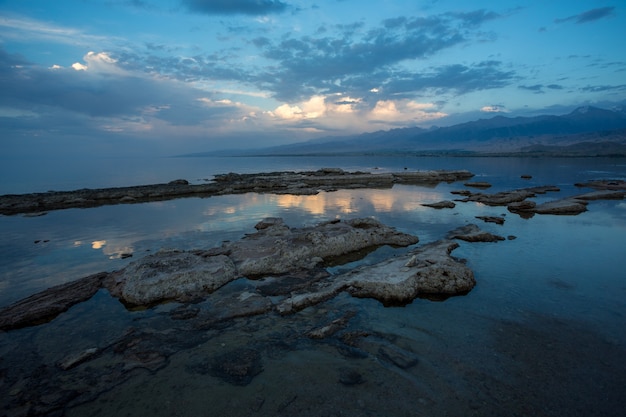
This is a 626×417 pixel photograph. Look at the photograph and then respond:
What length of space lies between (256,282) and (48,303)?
716cm

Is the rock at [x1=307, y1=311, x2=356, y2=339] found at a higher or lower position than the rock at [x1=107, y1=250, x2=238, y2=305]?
lower

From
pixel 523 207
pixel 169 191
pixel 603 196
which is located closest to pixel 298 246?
pixel 523 207

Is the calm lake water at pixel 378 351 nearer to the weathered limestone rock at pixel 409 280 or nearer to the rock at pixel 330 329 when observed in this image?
the rock at pixel 330 329

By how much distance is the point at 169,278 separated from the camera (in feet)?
37.9

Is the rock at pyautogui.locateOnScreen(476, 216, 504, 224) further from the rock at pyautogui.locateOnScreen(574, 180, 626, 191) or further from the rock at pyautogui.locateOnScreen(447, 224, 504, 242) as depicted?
the rock at pyautogui.locateOnScreen(574, 180, 626, 191)

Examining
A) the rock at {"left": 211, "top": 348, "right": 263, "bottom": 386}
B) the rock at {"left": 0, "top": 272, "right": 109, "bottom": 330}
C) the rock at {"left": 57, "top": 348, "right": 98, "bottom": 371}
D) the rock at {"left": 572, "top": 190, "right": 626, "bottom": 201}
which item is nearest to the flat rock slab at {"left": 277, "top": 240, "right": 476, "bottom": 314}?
the rock at {"left": 211, "top": 348, "right": 263, "bottom": 386}

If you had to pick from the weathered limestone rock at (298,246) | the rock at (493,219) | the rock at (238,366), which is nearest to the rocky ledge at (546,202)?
the rock at (493,219)

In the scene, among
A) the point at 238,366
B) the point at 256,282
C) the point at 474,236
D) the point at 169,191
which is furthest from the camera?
the point at 169,191

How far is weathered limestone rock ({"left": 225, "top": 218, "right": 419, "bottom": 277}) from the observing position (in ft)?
44.6

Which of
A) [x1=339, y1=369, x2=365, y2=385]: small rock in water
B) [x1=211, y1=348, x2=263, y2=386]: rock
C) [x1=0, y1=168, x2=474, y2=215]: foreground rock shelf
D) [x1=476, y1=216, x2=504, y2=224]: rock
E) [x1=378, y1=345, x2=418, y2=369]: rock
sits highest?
[x1=0, y1=168, x2=474, y2=215]: foreground rock shelf

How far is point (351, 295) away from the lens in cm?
1110

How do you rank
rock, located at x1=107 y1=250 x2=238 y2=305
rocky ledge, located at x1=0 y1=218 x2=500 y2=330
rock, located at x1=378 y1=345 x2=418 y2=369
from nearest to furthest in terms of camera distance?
rock, located at x1=378 y1=345 x2=418 y2=369 < rocky ledge, located at x1=0 y1=218 x2=500 y2=330 < rock, located at x1=107 y1=250 x2=238 y2=305

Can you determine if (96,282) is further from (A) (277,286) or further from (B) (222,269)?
(A) (277,286)

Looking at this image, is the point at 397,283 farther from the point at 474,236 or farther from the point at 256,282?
the point at 474,236
